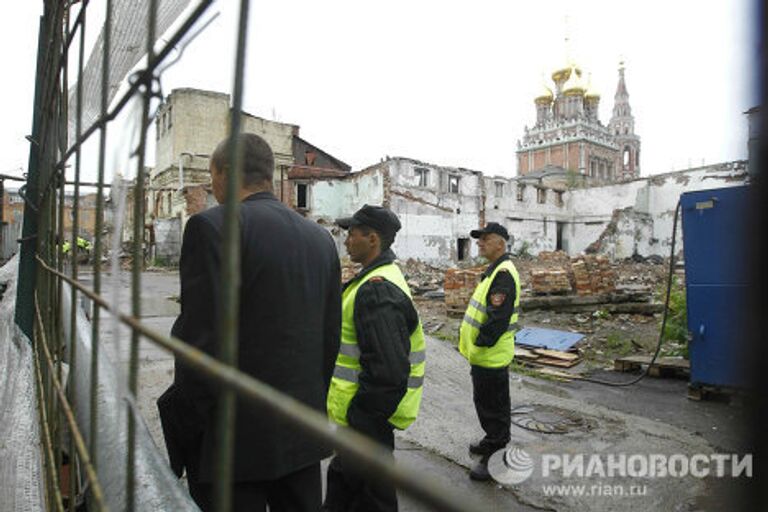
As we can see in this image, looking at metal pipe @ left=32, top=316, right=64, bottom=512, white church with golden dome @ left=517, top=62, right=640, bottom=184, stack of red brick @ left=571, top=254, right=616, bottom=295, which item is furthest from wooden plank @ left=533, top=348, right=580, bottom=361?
white church with golden dome @ left=517, top=62, right=640, bottom=184

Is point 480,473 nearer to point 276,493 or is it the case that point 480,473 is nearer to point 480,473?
point 480,473

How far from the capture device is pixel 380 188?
25.2 m

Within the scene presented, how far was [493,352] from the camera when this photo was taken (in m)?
3.74

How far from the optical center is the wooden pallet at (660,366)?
6.63 meters

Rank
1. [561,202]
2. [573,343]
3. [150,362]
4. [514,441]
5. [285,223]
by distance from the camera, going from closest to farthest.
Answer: [285,223] → [514,441] → [150,362] → [573,343] → [561,202]

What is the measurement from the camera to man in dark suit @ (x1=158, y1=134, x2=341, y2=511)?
151cm

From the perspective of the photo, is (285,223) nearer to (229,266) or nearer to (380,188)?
(229,266)

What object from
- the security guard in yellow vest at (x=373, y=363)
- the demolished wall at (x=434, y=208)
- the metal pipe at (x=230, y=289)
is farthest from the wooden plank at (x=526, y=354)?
the demolished wall at (x=434, y=208)

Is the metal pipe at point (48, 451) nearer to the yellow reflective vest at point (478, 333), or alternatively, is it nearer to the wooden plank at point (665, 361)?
the yellow reflective vest at point (478, 333)

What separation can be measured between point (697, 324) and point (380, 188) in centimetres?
2061

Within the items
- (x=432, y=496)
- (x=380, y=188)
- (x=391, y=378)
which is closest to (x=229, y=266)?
(x=432, y=496)

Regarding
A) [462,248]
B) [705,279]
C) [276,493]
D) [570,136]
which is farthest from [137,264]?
[570,136]

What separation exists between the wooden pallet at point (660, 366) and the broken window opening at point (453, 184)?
839 inches

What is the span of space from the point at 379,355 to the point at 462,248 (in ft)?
87.9
